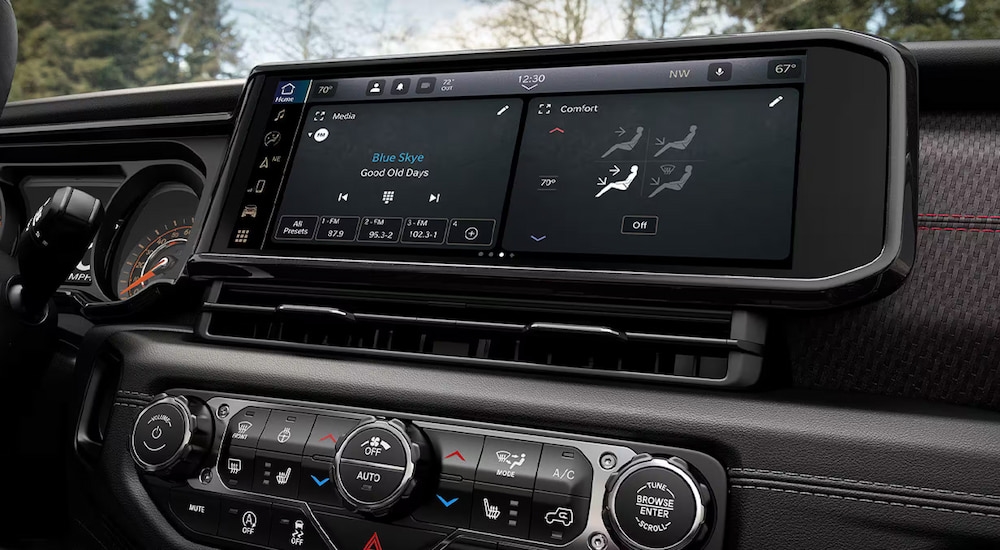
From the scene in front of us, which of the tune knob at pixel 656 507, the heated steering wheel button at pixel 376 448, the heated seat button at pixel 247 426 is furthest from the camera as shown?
the heated seat button at pixel 247 426

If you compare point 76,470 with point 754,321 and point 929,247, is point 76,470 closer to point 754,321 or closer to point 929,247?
point 754,321

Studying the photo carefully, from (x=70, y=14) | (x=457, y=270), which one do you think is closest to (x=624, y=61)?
(x=457, y=270)

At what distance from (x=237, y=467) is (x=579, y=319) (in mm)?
429

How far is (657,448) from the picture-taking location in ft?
2.58

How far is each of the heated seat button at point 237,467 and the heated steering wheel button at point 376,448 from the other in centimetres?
15

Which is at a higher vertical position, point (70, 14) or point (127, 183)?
point (70, 14)

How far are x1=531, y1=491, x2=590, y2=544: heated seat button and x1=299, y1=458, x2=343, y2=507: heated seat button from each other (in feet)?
0.73

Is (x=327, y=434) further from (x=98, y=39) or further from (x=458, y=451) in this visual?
(x=98, y=39)

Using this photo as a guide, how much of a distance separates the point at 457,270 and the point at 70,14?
8558 mm

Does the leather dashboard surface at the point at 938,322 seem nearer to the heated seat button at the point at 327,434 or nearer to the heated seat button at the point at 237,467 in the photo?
the heated seat button at the point at 327,434

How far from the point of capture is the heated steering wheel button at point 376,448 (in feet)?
2.65

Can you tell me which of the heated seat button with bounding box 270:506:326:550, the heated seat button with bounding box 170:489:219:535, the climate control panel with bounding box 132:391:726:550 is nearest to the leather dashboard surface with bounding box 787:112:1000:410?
the climate control panel with bounding box 132:391:726:550

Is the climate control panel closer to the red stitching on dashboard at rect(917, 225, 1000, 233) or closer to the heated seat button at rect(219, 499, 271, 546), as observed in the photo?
the heated seat button at rect(219, 499, 271, 546)

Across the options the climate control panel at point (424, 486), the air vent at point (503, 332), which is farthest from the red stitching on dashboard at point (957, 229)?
the climate control panel at point (424, 486)
